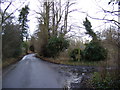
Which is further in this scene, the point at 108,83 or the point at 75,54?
the point at 75,54

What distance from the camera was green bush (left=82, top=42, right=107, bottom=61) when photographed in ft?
48.8

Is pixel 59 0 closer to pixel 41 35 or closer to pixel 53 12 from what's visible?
pixel 53 12

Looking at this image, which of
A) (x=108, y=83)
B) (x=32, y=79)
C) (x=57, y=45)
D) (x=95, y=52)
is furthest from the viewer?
(x=57, y=45)

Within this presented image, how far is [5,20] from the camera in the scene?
14.0m

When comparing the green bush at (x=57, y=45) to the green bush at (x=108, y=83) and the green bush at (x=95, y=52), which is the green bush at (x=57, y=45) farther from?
the green bush at (x=108, y=83)

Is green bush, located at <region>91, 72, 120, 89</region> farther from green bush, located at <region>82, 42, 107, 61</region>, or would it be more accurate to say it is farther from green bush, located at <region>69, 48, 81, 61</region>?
green bush, located at <region>69, 48, 81, 61</region>

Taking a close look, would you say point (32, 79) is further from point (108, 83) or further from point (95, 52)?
point (95, 52)

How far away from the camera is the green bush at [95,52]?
48.8 ft

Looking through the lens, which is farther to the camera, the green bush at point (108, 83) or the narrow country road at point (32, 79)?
the narrow country road at point (32, 79)

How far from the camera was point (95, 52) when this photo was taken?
1510 cm

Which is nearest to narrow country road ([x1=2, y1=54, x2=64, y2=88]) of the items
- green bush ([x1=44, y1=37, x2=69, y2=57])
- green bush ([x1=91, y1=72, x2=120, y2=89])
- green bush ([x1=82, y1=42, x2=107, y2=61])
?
green bush ([x1=91, y1=72, x2=120, y2=89])

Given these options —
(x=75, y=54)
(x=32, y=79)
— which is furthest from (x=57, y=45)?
(x=32, y=79)

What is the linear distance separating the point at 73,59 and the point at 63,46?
3232mm

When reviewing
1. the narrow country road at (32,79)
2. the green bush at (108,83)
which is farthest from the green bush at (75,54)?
the green bush at (108,83)
